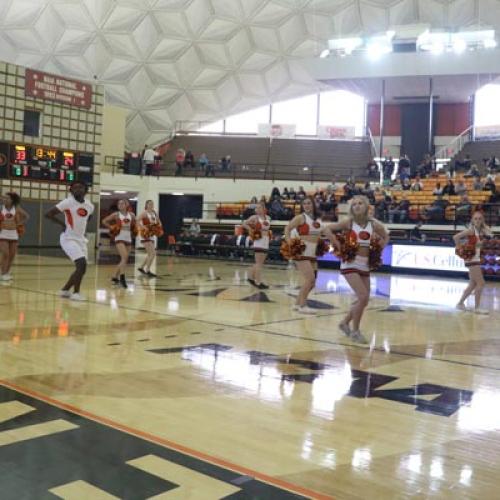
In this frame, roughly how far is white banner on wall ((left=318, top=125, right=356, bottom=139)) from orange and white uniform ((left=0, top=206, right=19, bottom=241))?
2791 cm

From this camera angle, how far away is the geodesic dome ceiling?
35375mm

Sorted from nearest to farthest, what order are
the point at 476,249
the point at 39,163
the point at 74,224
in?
Result: the point at 74,224, the point at 476,249, the point at 39,163

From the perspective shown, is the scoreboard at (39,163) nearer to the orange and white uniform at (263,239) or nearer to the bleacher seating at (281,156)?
the orange and white uniform at (263,239)

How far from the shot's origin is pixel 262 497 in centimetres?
268

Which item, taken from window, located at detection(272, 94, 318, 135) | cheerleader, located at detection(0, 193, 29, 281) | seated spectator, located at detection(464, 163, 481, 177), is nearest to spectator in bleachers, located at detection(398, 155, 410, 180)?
seated spectator, located at detection(464, 163, 481, 177)

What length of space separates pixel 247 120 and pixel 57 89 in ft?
79.7

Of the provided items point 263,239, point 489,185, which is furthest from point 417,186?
point 263,239

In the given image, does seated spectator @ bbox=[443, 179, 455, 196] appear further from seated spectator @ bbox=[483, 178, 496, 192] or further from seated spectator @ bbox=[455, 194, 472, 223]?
seated spectator @ bbox=[455, 194, 472, 223]

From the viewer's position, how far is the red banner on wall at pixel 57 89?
19906mm

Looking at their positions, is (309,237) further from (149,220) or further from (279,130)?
(279,130)

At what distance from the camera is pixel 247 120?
4347cm

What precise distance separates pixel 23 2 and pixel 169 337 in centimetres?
3356

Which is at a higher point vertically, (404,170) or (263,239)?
(404,170)

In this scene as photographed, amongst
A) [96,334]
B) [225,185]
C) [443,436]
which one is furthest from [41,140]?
[443,436]
